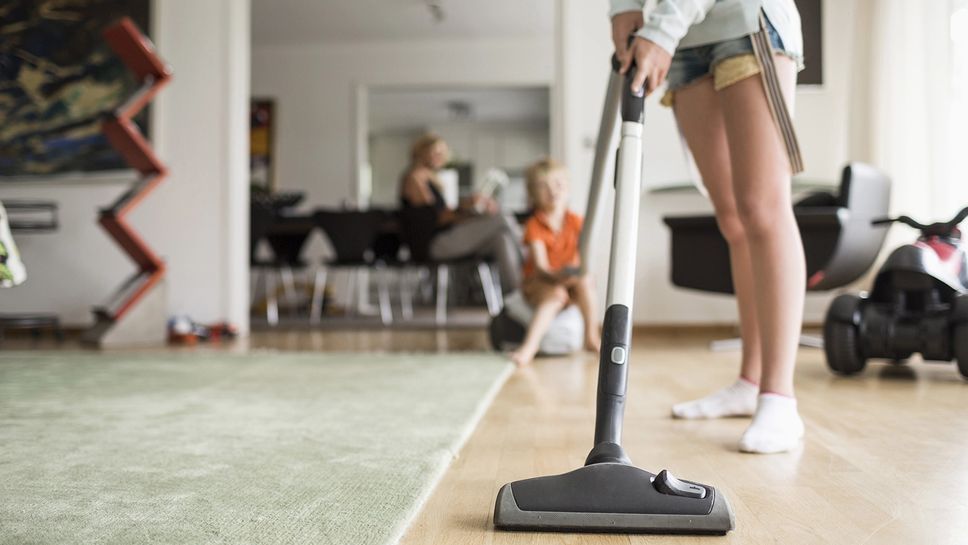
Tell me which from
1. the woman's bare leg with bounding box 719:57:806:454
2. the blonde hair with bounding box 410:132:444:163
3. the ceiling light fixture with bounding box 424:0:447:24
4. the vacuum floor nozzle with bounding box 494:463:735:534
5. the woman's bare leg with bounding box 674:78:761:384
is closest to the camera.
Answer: the vacuum floor nozzle with bounding box 494:463:735:534

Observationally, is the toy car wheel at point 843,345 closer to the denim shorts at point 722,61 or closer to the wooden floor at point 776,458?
the wooden floor at point 776,458

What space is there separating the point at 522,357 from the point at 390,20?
5.55 metres

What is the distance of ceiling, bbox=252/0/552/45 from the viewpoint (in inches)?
288

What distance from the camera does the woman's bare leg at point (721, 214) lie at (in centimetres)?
160

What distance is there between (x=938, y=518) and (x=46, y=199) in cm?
472

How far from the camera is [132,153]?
3.93 m

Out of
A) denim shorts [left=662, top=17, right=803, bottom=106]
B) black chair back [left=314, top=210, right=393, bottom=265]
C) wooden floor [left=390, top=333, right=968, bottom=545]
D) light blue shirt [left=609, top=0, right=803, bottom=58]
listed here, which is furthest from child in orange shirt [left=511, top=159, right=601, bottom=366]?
black chair back [left=314, top=210, right=393, bottom=265]

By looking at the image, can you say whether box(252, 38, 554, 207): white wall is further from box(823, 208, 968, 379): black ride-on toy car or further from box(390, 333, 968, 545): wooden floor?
box(390, 333, 968, 545): wooden floor

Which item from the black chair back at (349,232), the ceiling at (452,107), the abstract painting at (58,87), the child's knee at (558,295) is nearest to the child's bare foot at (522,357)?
the child's knee at (558,295)

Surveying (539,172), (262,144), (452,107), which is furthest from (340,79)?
(539,172)

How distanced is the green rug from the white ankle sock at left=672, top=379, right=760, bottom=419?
1.41 feet

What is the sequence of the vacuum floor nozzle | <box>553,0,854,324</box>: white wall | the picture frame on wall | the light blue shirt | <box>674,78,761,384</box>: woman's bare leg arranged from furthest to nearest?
the picture frame on wall → <box>553,0,854,324</box>: white wall → <box>674,78,761,384</box>: woman's bare leg → the light blue shirt → the vacuum floor nozzle

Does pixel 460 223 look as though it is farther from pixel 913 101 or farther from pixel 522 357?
pixel 913 101

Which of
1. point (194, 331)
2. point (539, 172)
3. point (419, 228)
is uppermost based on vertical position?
point (539, 172)
